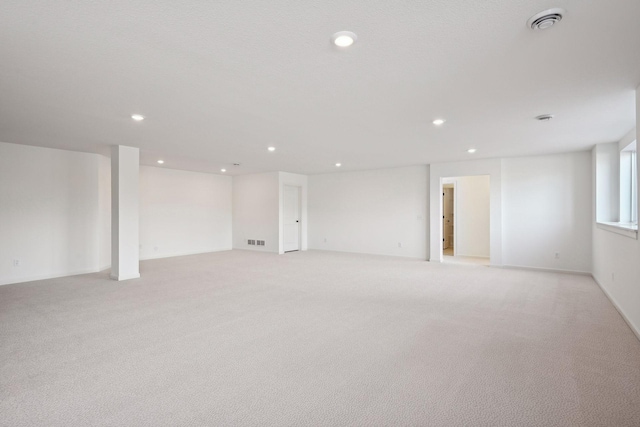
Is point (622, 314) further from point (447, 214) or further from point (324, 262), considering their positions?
point (447, 214)

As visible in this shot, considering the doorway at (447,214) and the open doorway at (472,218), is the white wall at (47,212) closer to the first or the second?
the open doorway at (472,218)

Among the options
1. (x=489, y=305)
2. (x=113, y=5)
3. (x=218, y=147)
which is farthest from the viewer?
(x=218, y=147)

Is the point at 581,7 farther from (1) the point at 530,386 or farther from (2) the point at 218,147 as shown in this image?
(2) the point at 218,147

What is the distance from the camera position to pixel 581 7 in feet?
6.10

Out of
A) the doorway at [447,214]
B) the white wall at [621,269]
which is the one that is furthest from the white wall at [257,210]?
the white wall at [621,269]

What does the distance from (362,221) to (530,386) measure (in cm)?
711

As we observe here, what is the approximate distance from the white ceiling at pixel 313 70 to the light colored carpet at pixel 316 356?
7.80ft

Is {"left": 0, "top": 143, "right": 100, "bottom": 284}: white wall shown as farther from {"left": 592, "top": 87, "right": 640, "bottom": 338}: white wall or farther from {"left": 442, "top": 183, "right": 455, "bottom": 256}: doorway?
{"left": 442, "top": 183, "right": 455, "bottom": 256}: doorway

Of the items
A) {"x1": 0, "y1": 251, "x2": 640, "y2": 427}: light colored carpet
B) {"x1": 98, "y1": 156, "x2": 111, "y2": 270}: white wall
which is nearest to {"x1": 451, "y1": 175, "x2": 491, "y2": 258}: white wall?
{"x1": 0, "y1": 251, "x2": 640, "y2": 427}: light colored carpet

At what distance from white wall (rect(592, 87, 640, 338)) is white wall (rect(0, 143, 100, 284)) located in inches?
336

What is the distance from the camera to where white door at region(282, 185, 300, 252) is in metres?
9.95

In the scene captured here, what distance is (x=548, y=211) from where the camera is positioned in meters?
6.64

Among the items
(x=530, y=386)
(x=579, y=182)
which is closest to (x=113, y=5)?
(x=530, y=386)

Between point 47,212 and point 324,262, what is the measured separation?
221 inches
